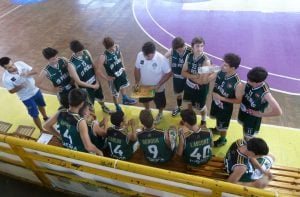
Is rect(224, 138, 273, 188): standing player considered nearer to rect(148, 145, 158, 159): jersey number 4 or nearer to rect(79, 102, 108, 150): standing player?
rect(148, 145, 158, 159): jersey number 4

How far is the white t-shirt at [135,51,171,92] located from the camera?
588 centimetres

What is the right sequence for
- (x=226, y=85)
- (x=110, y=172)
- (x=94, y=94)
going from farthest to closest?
(x=94, y=94) < (x=226, y=85) < (x=110, y=172)

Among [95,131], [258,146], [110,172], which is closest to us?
[258,146]

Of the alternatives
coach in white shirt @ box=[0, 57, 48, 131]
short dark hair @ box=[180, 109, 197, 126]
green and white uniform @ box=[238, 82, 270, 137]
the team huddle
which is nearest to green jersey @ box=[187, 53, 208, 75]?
the team huddle

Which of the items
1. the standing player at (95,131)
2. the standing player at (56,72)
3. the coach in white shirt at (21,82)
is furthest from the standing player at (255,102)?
the coach in white shirt at (21,82)

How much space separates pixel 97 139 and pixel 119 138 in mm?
467

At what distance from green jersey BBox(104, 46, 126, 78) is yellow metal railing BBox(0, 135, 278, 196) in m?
2.51

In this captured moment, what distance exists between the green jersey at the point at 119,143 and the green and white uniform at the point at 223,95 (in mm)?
1785

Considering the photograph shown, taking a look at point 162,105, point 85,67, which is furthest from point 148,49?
point 162,105

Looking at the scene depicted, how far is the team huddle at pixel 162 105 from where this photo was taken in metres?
4.40

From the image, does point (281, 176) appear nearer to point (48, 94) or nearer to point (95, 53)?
point (48, 94)

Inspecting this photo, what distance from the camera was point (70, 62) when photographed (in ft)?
19.4

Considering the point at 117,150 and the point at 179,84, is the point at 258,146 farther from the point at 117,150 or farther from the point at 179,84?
the point at 179,84

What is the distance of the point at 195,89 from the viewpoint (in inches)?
230
